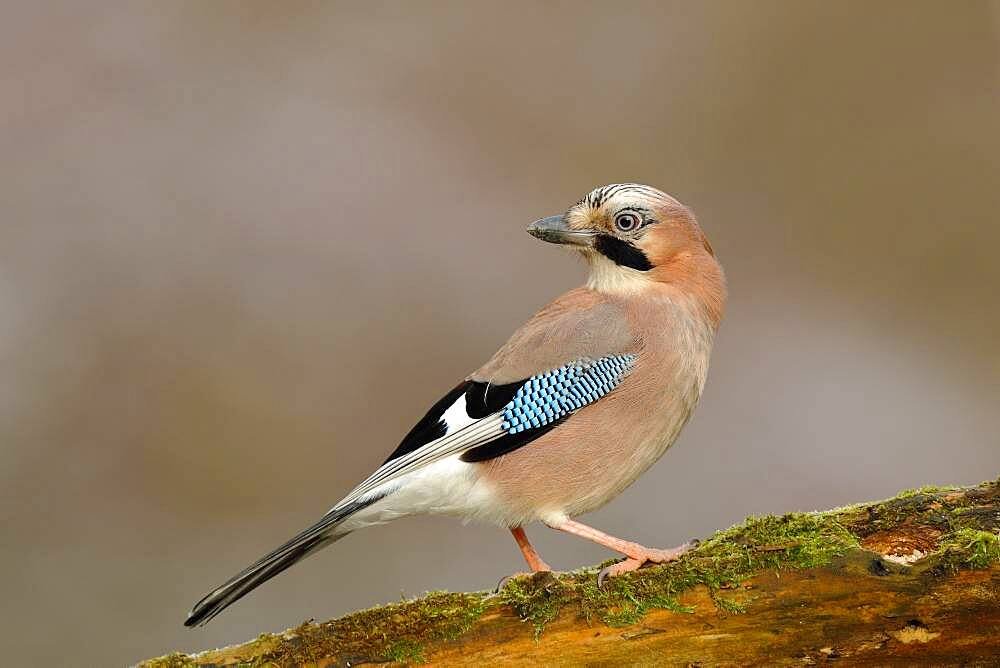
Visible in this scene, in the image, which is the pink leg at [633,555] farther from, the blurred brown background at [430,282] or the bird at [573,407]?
the blurred brown background at [430,282]

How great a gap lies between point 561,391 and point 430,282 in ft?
14.5

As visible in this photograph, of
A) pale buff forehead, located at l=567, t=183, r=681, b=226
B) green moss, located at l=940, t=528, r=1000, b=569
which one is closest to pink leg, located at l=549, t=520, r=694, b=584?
green moss, located at l=940, t=528, r=1000, b=569

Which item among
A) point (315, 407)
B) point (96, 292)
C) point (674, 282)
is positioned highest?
point (96, 292)

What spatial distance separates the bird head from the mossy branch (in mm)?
1355

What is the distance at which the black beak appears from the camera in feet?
16.2

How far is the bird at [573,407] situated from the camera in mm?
4625

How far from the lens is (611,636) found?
3.87m

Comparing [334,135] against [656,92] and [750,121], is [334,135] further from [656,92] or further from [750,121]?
[750,121]

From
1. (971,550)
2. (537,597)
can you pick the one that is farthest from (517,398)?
(971,550)

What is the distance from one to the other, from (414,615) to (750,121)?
6707 millimetres

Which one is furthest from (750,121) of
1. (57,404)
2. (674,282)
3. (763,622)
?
(763,622)

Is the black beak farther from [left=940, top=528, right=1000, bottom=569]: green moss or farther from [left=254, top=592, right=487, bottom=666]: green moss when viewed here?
[left=940, top=528, right=1000, bottom=569]: green moss

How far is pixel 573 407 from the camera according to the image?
472 centimetres

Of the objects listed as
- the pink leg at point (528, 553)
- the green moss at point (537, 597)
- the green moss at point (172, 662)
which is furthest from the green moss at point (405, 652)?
the pink leg at point (528, 553)
